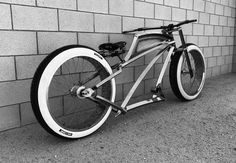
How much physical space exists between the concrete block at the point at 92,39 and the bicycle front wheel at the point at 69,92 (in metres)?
0.17

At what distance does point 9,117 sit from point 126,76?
1142 mm

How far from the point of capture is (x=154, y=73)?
8.28ft

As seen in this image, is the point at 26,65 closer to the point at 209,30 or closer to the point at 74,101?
the point at 74,101

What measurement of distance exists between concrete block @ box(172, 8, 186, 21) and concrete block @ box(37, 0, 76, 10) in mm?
1407

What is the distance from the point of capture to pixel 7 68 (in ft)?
4.92

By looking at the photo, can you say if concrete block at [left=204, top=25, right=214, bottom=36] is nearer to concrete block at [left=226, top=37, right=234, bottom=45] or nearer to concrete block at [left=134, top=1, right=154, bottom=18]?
concrete block at [left=226, top=37, right=234, bottom=45]

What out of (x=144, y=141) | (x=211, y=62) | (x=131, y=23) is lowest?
(x=144, y=141)

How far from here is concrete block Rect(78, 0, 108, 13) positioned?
1.78m

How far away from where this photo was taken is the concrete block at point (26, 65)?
1.55 metres

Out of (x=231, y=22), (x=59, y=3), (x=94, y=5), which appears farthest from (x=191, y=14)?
(x=59, y=3)

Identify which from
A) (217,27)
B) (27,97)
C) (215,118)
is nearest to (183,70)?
(215,118)

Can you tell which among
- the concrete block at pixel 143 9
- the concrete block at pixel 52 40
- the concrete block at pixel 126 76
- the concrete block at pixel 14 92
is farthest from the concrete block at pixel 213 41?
the concrete block at pixel 14 92

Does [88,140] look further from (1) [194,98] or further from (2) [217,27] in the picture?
(2) [217,27]

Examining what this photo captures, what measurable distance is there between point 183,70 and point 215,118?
0.63 meters
